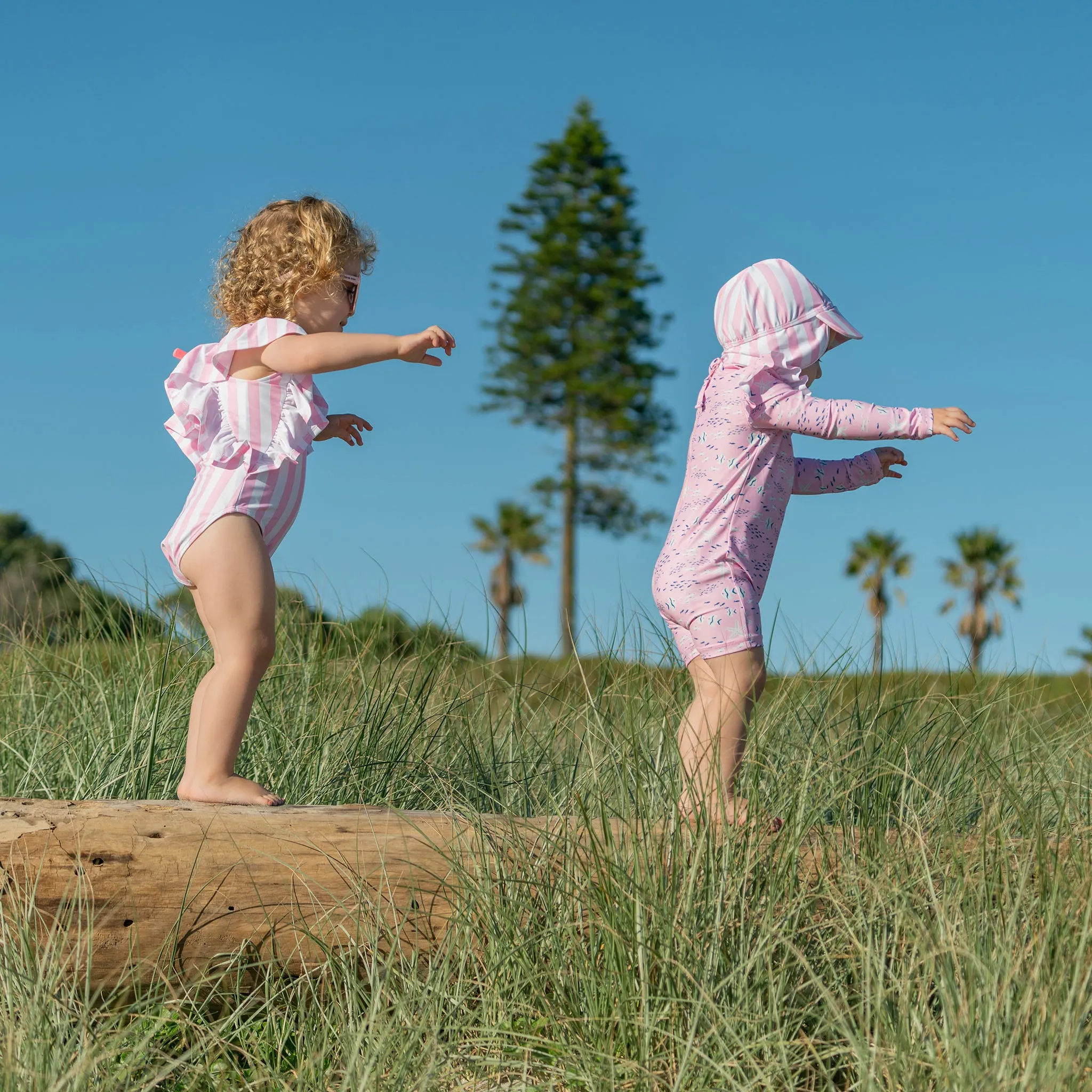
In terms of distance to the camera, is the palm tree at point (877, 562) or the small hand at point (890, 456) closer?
the small hand at point (890, 456)

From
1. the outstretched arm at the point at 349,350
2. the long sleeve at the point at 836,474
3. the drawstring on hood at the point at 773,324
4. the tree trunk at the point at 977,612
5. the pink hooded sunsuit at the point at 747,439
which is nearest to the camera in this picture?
the outstretched arm at the point at 349,350

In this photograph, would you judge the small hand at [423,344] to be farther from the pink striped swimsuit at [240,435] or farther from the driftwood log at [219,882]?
the driftwood log at [219,882]

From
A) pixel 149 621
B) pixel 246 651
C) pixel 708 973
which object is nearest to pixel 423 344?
pixel 246 651

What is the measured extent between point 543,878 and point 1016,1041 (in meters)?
1.04

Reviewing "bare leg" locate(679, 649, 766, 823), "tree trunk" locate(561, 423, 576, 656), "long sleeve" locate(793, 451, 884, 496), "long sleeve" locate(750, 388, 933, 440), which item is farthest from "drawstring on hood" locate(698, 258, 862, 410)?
"tree trunk" locate(561, 423, 576, 656)

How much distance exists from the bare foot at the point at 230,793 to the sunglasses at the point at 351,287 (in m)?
1.53

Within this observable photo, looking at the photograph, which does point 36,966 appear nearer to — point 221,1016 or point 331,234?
point 221,1016

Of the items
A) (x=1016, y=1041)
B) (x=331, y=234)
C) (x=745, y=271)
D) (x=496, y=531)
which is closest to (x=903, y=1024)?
(x=1016, y=1041)

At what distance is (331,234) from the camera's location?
342 cm

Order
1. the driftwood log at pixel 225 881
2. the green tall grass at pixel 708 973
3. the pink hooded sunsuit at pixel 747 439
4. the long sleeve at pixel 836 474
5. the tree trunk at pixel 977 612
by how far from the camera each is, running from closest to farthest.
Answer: the green tall grass at pixel 708 973, the driftwood log at pixel 225 881, the pink hooded sunsuit at pixel 747 439, the long sleeve at pixel 836 474, the tree trunk at pixel 977 612

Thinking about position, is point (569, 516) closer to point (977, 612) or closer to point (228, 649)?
point (977, 612)

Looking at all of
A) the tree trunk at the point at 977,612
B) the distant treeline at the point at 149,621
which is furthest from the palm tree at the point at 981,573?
the distant treeline at the point at 149,621

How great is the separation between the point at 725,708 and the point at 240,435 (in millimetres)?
1615

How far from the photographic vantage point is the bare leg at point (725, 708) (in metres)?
3.04
